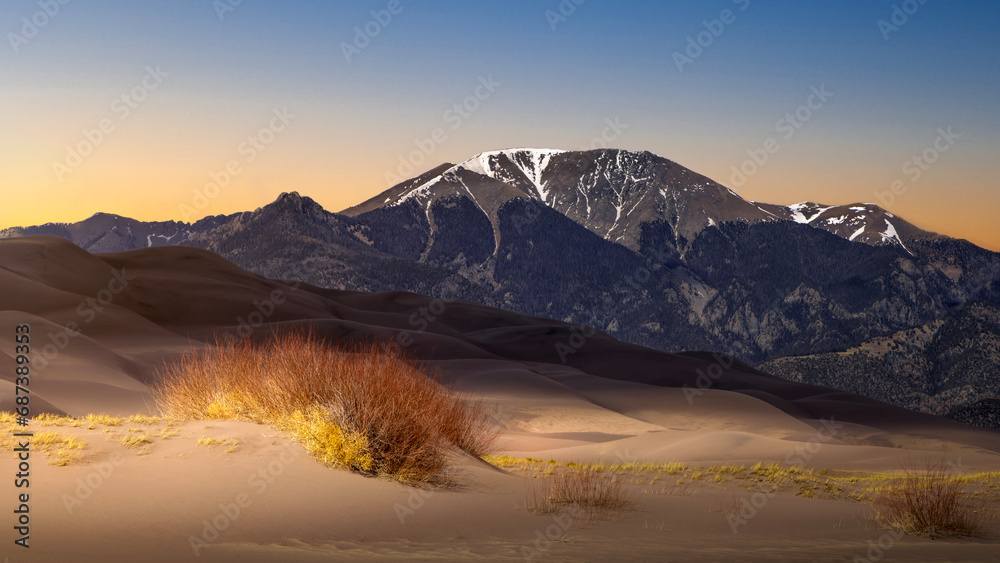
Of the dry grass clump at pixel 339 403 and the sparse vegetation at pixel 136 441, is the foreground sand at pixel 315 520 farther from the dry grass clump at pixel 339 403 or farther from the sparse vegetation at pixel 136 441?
the dry grass clump at pixel 339 403

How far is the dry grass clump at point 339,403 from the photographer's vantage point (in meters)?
12.9

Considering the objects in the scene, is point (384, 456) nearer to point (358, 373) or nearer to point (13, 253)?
point (358, 373)

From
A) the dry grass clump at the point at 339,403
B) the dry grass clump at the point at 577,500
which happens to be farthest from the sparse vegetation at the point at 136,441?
the dry grass clump at the point at 577,500

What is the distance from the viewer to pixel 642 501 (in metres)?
14.6

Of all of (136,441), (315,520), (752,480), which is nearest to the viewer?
(315,520)

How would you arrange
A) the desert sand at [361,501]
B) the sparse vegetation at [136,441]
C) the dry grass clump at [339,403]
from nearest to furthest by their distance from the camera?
the desert sand at [361,501] → the sparse vegetation at [136,441] → the dry grass clump at [339,403]

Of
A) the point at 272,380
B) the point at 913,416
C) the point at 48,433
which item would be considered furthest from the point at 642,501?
the point at 913,416

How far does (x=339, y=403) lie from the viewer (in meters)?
13.0

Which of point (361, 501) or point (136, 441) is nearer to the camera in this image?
point (361, 501)

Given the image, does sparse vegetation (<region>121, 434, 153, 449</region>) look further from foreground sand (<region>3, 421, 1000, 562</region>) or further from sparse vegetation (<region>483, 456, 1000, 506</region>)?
sparse vegetation (<region>483, 456, 1000, 506</region>)

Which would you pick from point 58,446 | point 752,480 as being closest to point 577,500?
point 58,446

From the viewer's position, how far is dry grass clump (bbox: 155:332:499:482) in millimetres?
12898

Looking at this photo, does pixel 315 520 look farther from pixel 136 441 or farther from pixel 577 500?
pixel 577 500

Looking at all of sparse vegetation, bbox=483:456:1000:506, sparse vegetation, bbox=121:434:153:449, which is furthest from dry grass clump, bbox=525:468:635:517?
sparse vegetation, bbox=121:434:153:449
